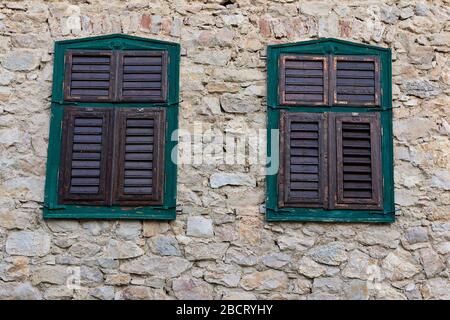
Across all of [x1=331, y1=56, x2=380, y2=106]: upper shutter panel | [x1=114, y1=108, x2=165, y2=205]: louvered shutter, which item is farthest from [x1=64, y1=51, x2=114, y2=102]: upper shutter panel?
[x1=331, y1=56, x2=380, y2=106]: upper shutter panel

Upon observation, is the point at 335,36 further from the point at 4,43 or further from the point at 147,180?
the point at 4,43

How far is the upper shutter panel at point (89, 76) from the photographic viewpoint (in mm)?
5676

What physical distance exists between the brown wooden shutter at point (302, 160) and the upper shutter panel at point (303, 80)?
12cm

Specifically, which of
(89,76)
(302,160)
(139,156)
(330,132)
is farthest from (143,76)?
(330,132)

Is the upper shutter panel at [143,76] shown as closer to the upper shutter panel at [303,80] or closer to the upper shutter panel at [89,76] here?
the upper shutter panel at [89,76]

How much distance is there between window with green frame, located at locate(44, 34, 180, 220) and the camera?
548cm

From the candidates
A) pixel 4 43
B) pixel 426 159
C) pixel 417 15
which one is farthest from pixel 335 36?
pixel 4 43

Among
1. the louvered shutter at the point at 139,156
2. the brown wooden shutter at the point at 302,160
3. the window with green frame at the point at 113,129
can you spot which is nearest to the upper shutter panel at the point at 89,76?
the window with green frame at the point at 113,129

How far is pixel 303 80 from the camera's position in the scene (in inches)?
226

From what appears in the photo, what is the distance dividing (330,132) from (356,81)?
457 mm

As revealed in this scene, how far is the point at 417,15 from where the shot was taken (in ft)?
19.4

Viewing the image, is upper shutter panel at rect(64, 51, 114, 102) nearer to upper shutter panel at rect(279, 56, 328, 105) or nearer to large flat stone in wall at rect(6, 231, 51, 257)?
large flat stone in wall at rect(6, 231, 51, 257)

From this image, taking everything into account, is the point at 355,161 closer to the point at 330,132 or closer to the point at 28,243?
the point at 330,132

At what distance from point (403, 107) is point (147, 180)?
2.01 m
